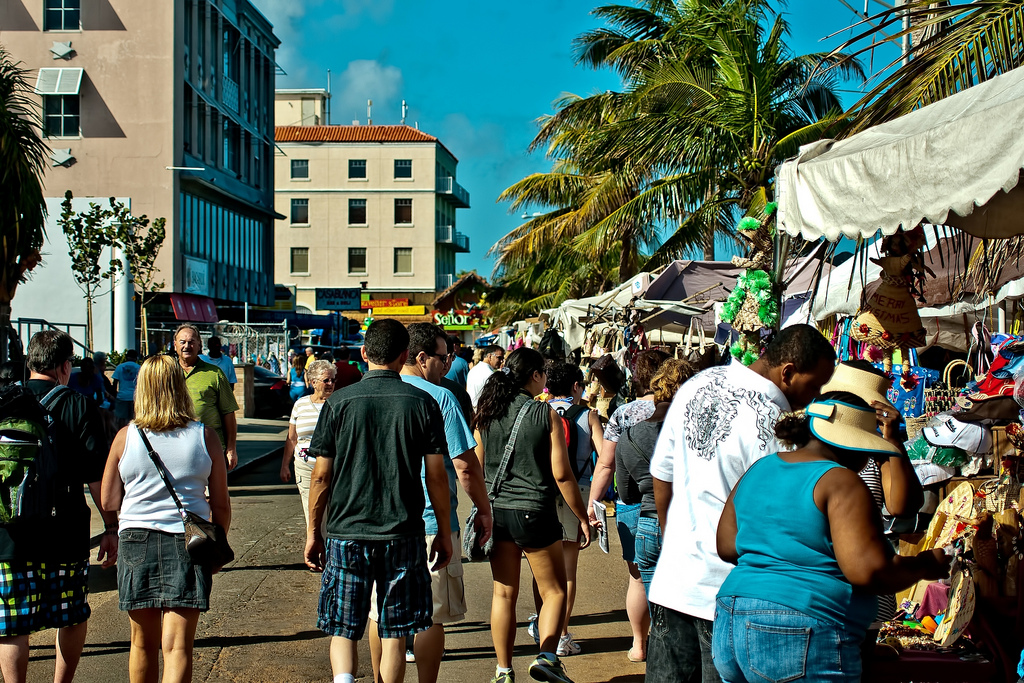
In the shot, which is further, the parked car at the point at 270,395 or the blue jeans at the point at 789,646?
the parked car at the point at 270,395

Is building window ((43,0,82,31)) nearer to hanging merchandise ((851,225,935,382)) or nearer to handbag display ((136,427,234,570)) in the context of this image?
handbag display ((136,427,234,570))

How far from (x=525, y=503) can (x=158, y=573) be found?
78.1 inches

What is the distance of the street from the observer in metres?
5.66

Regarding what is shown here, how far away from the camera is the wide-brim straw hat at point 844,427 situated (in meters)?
3.00

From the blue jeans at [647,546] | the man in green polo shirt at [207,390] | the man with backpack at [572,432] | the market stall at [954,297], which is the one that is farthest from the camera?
the man in green polo shirt at [207,390]

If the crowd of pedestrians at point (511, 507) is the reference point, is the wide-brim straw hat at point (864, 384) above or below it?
above

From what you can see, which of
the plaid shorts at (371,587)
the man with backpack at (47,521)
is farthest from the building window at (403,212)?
the plaid shorts at (371,587)

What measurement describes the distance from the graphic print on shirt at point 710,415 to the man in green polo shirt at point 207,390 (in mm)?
5348

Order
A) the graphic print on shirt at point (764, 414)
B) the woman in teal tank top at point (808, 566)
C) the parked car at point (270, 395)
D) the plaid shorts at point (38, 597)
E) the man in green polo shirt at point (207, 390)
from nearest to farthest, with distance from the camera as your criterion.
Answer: the woman in teal tank top at point (808, 566), the graphic print on shirt at point (764, 414), the plaid shorts at point (38, 597), the man in green polo shirt at point (207, 390), the parked car at point (270, 395)

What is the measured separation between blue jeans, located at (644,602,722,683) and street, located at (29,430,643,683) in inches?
84.9

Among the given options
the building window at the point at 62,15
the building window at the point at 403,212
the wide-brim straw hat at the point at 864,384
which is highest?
the building window at the point at 62,15

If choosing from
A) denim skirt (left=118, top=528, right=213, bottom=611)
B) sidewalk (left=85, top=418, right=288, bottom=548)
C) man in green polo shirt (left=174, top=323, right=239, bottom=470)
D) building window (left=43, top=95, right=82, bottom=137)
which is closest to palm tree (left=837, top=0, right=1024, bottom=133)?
denim skirt (left=118, top=528, right=213, bottom=611)

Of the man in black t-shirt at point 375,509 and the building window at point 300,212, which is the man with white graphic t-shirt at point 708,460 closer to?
the man in black t-shirt at point 375,509

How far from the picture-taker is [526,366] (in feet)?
19.0
